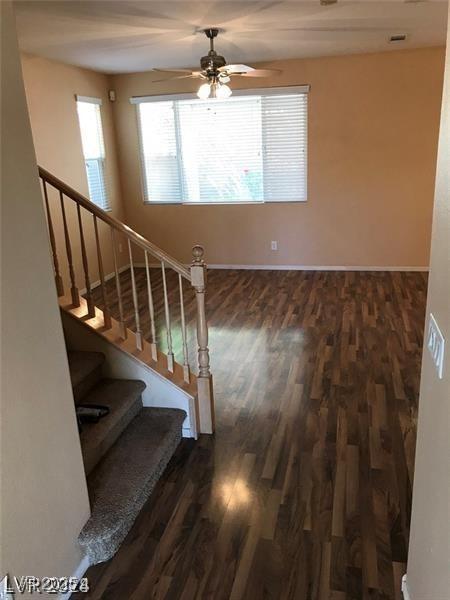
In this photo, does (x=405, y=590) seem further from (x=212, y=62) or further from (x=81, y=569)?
(x=212, y=62)

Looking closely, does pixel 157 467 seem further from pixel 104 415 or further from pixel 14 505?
pixel 14 505

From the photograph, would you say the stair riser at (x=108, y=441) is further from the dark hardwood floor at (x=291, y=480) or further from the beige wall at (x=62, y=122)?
the beige wall at (x=62, y=122)

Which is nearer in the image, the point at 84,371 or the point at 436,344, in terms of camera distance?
the point at 436,344

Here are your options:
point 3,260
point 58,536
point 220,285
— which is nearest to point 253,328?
point 220,285

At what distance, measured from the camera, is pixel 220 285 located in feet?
20.1

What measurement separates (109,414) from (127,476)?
374 mm

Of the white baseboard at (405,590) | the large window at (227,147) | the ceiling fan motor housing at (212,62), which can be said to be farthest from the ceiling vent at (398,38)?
the white baseboard at (405,590)

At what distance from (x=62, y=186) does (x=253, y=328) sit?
2.46m

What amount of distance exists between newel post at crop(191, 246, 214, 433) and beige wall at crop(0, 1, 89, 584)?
1.03 metres

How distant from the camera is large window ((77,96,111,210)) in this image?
5.96 metres

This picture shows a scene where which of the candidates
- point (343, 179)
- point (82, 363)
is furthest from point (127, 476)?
point (343, 179)

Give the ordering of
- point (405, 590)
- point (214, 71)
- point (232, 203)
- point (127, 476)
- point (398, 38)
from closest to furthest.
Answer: point (405, 590), point (127, 476), point (214, 71), point (398, 38), point (232, 203)

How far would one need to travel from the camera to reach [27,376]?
162 cm

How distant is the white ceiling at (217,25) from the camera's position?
3.38 meters
